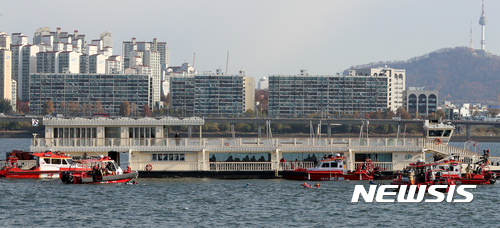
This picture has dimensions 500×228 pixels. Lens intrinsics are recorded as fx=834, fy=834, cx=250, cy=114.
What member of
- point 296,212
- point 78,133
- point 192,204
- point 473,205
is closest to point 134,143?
point 78,133

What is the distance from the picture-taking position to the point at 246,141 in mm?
57750

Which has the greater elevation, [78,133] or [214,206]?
→ [78,133]

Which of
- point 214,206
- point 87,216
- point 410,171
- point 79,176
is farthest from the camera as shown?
point 79,176

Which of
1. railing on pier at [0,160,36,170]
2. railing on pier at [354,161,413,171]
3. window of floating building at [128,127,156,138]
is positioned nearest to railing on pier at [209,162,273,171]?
window of floating building at [128,127,156,138]

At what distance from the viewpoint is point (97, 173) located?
5438 centimetres

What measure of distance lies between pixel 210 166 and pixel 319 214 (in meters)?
15.3

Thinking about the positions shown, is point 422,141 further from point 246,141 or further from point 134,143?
point 134,143

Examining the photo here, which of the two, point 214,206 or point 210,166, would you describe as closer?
point 214,206

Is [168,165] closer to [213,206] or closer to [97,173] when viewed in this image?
[97,173]

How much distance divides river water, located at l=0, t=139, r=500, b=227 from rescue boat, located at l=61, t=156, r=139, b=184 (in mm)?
712

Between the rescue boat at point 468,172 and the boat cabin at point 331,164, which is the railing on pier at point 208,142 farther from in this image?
the rescue boat at point 468,172

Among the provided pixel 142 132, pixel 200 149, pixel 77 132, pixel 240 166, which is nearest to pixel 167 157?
pixel 200 149

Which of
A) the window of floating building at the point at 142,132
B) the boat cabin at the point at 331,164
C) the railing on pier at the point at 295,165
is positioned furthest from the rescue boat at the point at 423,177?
the window of floating building at the point at 142,132

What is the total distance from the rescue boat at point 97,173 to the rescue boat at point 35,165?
1.32m
